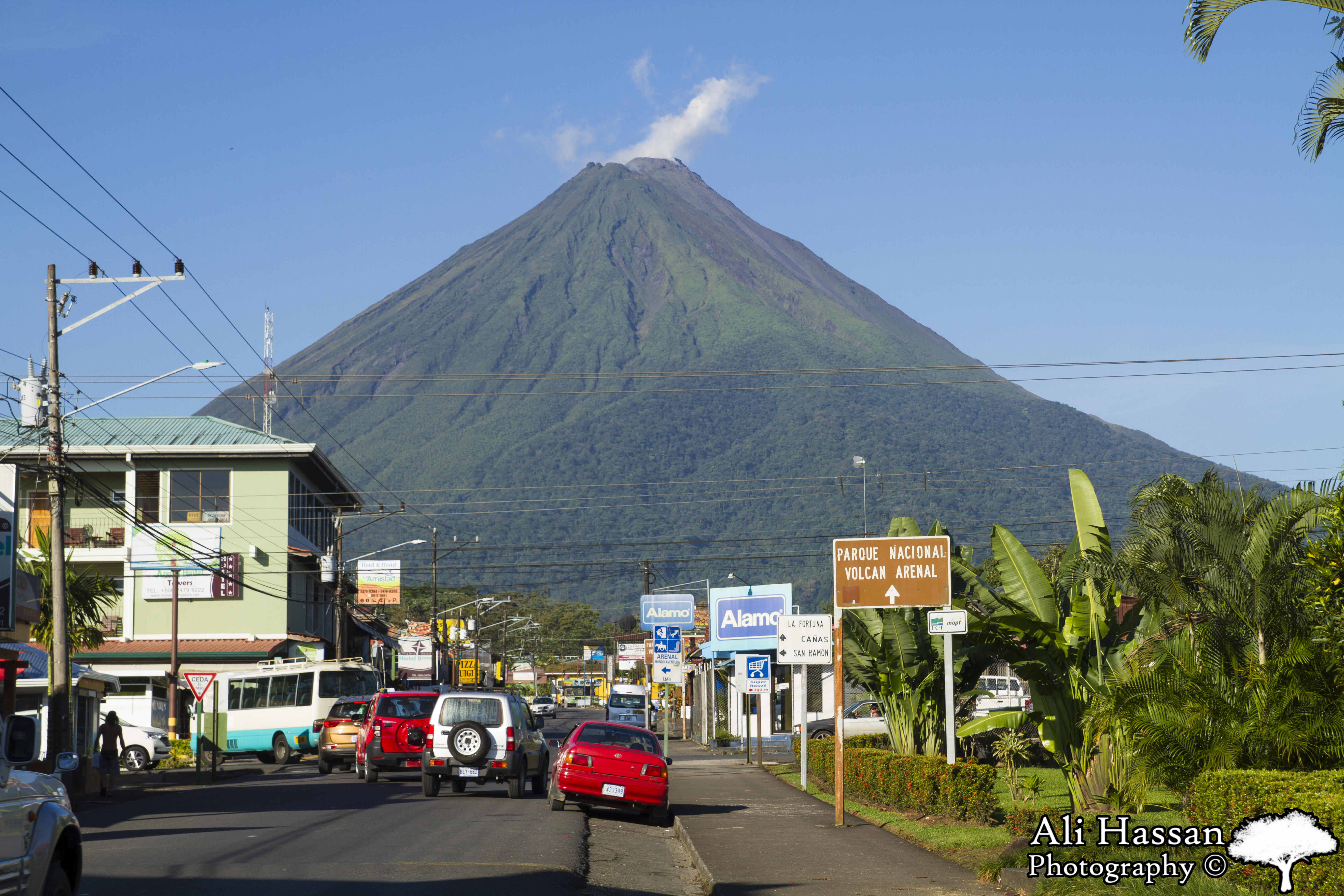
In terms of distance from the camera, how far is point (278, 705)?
126 ft

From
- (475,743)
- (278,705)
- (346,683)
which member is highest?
(475,743)

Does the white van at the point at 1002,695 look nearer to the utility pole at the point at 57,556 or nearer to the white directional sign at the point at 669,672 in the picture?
the white directional sign at the point at 669,672

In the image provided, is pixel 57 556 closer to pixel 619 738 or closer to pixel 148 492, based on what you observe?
pixel 619 738

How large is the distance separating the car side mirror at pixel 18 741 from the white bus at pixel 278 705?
105 feet

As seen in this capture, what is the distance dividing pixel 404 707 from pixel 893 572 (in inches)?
562

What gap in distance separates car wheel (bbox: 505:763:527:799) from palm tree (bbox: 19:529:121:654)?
543 inches

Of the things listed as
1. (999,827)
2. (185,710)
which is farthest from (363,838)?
(185,710)

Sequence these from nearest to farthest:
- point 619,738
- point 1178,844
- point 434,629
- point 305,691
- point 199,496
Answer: point 1178,844 < point 619,738 < point 305,691 < point 199,496 < point 434,629

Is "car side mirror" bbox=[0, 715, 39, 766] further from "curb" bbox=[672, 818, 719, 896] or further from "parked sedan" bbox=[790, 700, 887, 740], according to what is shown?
"parked sedan" bbox=[790, 700, 887, 740]

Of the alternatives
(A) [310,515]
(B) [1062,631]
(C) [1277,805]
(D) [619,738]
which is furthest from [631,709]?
(C) [1277,805]

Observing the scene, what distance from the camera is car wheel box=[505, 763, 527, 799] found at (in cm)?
2212

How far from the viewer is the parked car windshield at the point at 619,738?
19.4 metres

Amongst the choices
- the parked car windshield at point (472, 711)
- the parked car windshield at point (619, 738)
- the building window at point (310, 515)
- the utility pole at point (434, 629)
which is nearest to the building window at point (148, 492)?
the building window at point (310, 515)

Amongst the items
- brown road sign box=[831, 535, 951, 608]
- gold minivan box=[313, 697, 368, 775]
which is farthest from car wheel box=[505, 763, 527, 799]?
gold minivan box=[313, 697, 368, 775]
